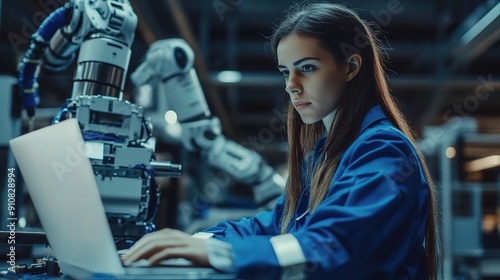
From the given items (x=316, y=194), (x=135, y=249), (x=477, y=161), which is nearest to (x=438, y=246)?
(x=316, y=194)

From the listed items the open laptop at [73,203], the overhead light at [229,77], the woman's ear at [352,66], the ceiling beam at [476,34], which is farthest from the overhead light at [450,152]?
the open laptop at [73,203]

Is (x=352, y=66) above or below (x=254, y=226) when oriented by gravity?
above

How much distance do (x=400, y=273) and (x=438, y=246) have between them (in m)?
0.23

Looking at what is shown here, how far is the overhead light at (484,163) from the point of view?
593 cm

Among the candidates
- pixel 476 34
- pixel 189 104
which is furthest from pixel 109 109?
pixel 476 34

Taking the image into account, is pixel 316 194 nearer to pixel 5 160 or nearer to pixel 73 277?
pixel 73 277

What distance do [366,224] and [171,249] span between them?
0.37m

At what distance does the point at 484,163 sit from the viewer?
605 cm

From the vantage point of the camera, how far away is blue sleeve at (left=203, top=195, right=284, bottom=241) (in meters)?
1.58

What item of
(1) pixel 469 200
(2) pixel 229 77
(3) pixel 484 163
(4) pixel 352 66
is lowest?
(1) pixel 469 200

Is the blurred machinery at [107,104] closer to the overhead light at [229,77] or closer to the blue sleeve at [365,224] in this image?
the blue sleeve at [365,224]

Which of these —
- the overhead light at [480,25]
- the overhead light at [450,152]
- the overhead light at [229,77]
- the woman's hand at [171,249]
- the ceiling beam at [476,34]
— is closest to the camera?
the woman's hand at [171,249]

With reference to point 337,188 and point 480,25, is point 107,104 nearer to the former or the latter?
point 337,188

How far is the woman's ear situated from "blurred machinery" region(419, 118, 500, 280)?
13.2ft
